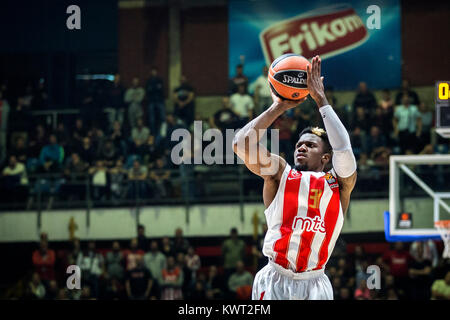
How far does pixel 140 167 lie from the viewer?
556 inches

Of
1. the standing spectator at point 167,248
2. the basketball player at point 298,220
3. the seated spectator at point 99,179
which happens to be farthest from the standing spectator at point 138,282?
the basketball player at point 298,220

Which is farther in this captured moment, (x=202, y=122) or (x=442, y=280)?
(x=202, y=122)

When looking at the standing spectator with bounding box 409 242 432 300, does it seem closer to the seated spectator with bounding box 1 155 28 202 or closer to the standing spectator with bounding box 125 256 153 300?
the standing spectator with bounding box 125 256 153 300

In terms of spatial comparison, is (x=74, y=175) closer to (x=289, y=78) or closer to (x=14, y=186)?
(x=14, y=186)

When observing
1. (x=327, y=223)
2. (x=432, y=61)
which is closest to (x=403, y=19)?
(x=432, y=61)

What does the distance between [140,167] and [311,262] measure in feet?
29.9

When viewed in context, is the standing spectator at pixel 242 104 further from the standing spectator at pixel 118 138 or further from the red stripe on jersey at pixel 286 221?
the red stripe on jersey at pixel 286 221

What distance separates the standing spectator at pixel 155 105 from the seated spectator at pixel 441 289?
20.2ft

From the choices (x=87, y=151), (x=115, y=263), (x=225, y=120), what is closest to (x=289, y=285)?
(x=115, y=263)

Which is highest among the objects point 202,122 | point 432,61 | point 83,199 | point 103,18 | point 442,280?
point 103,18

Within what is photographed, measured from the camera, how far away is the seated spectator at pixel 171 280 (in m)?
12.7

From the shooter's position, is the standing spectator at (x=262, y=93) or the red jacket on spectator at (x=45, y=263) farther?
the standing spectator at (x=262, y=93)

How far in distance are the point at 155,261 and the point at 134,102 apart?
12.1 ft

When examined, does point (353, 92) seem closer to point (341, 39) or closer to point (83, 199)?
point (341, 39)
